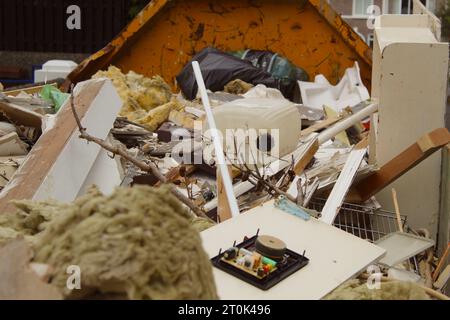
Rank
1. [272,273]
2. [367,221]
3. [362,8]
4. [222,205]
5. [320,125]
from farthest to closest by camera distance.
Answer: [362,8]
[320,125]
[367,221]
[222,205]
[272,273]

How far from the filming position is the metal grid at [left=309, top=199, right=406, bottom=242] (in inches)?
126

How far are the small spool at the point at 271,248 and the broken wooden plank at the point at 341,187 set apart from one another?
831 millimetres

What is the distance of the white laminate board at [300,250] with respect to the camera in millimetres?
1633

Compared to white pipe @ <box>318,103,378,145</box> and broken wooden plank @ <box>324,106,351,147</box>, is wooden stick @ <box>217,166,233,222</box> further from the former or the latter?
broken wooden plank @ <box>324,106,351,147</box>

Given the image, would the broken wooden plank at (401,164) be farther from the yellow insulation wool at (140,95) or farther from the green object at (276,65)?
the green object at (276,65)

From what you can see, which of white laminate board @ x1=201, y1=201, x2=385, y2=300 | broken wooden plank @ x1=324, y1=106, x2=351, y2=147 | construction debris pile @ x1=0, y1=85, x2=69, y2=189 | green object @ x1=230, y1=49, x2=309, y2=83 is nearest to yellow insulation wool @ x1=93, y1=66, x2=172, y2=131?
construction debris pile @ x1=0, y1=85, x2=69, y2=189

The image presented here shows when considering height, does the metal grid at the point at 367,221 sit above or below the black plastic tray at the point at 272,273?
below

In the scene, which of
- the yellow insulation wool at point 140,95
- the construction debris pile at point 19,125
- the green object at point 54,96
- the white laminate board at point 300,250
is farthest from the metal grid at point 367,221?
the green object at point 54,96

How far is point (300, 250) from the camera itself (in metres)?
1.92

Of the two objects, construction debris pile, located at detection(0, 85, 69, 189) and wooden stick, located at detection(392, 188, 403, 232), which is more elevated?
construction debris pile, located at detection(0, 85, 69, 189)

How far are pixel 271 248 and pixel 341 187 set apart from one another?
1261mm

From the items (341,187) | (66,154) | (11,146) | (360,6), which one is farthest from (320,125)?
(360,6)

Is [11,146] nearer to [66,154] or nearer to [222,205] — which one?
[66,154]

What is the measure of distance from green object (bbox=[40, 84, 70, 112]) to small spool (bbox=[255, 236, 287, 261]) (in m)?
3.18
